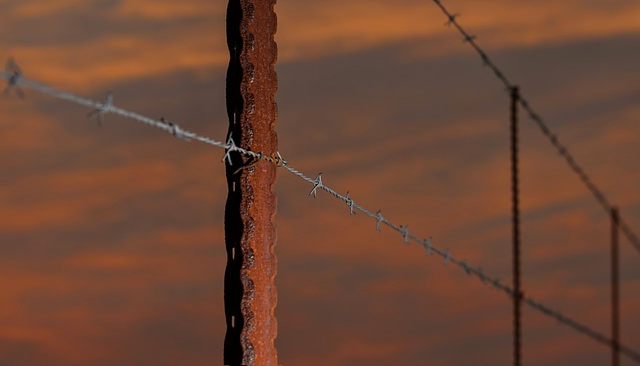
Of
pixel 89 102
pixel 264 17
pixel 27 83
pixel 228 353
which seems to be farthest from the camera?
pixel 264 17

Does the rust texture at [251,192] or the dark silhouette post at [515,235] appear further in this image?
the dark silhouette post at [515,235]

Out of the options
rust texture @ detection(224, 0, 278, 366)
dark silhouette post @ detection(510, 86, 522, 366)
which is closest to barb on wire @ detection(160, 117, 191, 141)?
rust texture @ detection(224, 0, 278, 366)

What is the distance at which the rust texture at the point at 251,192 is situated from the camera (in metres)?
9.19

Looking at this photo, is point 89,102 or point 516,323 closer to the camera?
point 89,102

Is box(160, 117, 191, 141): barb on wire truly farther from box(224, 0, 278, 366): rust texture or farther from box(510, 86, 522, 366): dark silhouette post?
box(510, 86, 522, 366): dark silhouette post

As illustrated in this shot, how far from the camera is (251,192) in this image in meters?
9.38

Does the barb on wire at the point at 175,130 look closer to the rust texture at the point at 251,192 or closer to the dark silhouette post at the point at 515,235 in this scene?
the rust texture at the point at 251,192

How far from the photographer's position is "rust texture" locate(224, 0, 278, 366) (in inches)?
362

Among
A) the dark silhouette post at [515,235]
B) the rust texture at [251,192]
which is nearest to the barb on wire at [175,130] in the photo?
the rust texture at [251,192]

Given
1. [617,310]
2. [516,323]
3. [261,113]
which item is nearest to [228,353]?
[261,113]

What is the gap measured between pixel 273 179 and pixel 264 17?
41.3 inches

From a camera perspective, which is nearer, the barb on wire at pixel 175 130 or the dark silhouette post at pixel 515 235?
the barb on wire at pixel 175 130

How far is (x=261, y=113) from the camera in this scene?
9531mm

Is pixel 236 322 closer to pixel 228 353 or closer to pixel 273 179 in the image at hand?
pixel 228 353
